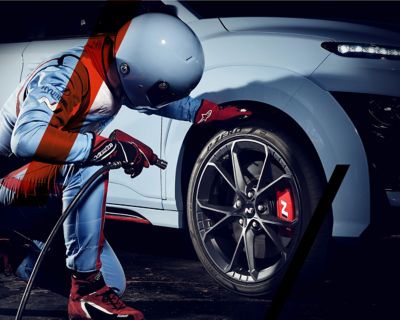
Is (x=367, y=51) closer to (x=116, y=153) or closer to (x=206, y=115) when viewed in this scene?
(x=206, y=115)

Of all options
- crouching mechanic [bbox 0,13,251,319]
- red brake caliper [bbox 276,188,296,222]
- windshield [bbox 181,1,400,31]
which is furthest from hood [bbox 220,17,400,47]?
red brake caliper [bbox 276,188,296,222]

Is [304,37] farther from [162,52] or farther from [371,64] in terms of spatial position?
[162,52]

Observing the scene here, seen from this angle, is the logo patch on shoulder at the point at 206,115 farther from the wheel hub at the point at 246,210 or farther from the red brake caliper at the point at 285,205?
the red brake caliper at the point at 285,205

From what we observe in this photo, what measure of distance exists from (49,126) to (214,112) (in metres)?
0.93

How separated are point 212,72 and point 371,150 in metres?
0.89

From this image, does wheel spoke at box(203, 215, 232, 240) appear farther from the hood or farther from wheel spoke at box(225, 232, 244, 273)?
the hood

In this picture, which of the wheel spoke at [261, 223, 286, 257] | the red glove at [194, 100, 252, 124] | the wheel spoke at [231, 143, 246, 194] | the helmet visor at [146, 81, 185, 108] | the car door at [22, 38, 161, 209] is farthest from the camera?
the car door at [22, 38, 161, 209]

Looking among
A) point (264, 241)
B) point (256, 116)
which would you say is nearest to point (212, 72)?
point (256, 116)

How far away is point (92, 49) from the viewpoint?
3.72 metres

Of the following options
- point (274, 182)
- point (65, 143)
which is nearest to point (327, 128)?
point (274, 182)

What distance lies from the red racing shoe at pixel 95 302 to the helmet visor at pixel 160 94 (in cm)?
84

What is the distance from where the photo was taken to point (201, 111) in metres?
3.92

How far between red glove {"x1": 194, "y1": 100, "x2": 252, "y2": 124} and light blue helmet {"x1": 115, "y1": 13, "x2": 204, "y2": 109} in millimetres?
260

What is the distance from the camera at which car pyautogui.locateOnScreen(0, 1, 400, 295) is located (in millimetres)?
3613
